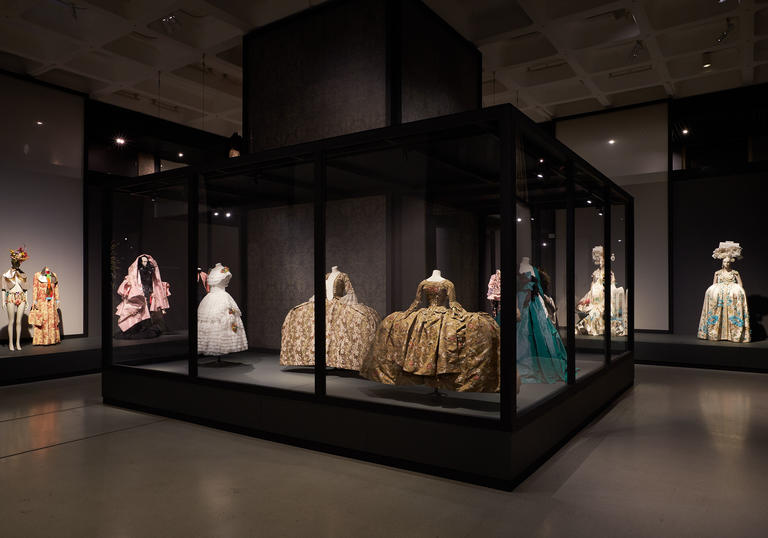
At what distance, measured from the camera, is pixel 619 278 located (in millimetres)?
6047

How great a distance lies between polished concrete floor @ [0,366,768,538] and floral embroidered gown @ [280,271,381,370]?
84 cm

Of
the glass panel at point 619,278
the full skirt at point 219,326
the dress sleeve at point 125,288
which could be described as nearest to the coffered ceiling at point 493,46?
the glass panel at point 619,278

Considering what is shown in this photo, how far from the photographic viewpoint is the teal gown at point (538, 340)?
3906 millimetres

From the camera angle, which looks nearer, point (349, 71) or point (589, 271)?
point (589, 271)

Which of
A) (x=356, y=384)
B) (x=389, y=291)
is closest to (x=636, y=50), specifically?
(x=389, y=291)

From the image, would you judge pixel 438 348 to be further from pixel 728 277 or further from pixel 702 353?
pixel 728 277

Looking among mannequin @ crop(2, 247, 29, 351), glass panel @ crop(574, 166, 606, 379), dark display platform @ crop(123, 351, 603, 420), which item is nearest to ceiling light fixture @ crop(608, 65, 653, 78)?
glass panel @ crop(574, 166, 606, 379)

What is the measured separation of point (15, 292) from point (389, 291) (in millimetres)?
5394

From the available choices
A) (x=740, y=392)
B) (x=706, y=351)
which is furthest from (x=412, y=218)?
(x=706, y=351)

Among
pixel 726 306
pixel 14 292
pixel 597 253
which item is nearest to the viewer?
pixel 597 253

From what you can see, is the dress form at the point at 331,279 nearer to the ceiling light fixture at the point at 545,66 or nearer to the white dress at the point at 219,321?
the white dress at the point at 219,321

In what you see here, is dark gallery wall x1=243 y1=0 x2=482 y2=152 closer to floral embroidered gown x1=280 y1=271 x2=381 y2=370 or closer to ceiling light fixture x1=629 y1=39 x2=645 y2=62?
floral embroidered gown x1=280 y1=271 x2=381 y2=370

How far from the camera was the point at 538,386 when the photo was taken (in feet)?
12.3

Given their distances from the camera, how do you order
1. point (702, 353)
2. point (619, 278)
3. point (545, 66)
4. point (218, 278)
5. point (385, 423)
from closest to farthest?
1. point (385, 423)
2. point (218, 278)
3. point (619, 278)
4. point (702, 353)
5. point (545, 66)
